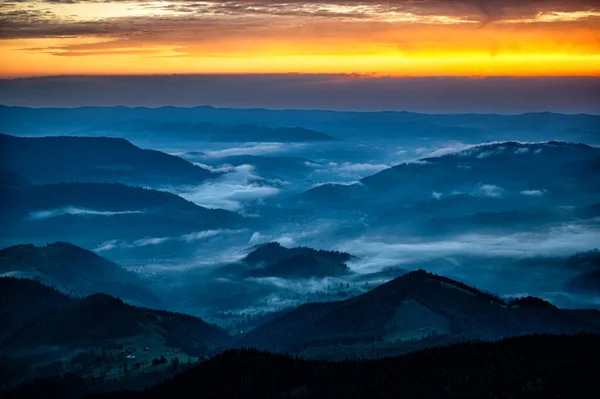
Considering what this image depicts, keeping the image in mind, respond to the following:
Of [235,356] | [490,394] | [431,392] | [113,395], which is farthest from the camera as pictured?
[235,356]

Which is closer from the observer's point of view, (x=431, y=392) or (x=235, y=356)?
(x=431, y=392)

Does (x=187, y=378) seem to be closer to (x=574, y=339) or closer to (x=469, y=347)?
(x=469, y=347)

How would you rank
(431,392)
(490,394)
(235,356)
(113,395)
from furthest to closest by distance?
(235,356), (113,395), (431,392), (490,394)

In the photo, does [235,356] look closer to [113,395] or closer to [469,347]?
[113,395]

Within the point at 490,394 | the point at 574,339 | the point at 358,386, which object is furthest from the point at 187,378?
the point at 574,339

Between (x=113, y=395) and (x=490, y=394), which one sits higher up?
(x=490, y=394)

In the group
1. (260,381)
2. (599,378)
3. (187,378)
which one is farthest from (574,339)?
(187,378)
